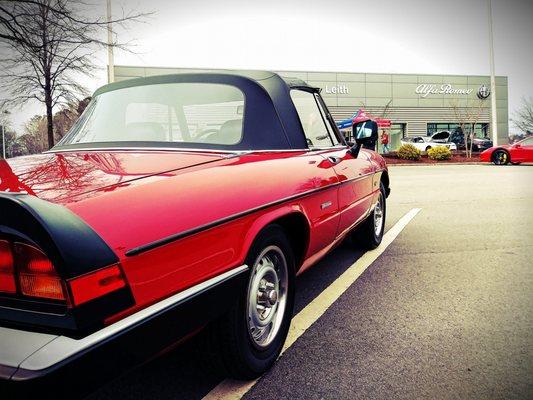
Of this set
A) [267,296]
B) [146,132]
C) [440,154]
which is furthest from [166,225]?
[440,154]

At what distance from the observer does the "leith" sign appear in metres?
40.3

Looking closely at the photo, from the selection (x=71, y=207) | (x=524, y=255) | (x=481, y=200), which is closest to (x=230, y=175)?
(x=71, y=207)

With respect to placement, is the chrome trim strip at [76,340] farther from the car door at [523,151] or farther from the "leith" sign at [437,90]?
the "leith" sign at [437,90]

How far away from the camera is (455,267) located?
13.6 ft

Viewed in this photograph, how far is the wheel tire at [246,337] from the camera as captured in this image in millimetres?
1960

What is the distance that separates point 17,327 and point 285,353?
153cm

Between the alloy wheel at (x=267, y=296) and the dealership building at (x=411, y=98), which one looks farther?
the dealership building at (x=411, y=98)

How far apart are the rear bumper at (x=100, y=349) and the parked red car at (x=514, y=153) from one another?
19247mm

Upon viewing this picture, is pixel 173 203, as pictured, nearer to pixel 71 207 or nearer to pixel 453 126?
pixel 71 207

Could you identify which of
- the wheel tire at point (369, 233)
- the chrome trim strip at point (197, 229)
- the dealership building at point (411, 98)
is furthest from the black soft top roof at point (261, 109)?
the dealership building at point (411, 98)

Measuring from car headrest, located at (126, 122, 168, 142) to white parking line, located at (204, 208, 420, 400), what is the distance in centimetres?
142

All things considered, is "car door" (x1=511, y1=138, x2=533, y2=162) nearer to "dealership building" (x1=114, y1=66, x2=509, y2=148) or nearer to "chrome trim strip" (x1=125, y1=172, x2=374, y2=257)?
"chrome trim strip" (x1=125, y1=172, x2=374, y2=257)

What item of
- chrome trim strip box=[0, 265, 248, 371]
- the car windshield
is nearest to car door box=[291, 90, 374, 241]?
the car windshield

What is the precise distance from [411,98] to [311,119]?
39745 mm
